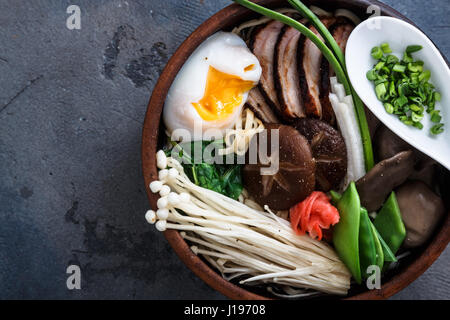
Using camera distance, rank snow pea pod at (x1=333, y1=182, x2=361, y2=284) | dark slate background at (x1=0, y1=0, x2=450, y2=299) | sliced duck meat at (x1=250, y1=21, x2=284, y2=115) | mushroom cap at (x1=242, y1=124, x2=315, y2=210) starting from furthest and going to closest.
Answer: dark slate background at (x1=0, y1=0, x2=450, y2=299)
sliced duck meat at (x1=250, y1=21, x2=284, y2=115)
mushroom cap at (x1=242, y1=124, x2=315, y2=210)
snow pea pod at (x1=333, y1=182, x2=361, y2=284)

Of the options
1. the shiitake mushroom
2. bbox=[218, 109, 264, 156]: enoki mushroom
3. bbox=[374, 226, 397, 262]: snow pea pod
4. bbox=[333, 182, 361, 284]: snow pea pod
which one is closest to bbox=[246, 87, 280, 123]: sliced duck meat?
bbox=[218, 109, 264, 156]: enoki mushroom

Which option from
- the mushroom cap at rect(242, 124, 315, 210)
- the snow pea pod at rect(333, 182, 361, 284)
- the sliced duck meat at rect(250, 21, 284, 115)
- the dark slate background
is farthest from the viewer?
the dark slate background

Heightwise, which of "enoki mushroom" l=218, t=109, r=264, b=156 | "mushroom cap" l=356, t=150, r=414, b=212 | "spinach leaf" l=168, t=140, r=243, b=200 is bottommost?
"mushroom cap" l=356, t=150, r=414, b=212

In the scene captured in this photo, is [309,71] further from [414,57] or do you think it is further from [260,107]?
[414,57]

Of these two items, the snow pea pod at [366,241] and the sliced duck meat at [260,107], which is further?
the sliced duck meat at [260,107]

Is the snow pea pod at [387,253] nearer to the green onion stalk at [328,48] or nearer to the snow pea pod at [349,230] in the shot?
the snow pea pod at [349,230]

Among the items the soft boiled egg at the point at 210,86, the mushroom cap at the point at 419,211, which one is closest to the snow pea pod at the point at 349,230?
the mushroom cap at the point at 419,211

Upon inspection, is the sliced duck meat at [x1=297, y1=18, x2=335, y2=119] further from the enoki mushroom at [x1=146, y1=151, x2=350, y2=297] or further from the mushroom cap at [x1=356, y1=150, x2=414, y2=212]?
the enoki mushroom at [x1=146, y1=151, x2=350, y2=297]
